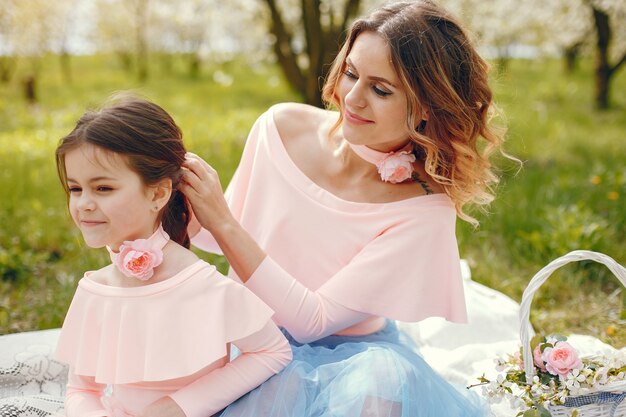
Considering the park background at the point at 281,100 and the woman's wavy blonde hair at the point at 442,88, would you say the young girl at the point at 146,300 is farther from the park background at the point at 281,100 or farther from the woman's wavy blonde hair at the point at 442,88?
the woman's wavy blonde hair at the point at 442,88

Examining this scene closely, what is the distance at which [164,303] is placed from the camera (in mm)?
1990

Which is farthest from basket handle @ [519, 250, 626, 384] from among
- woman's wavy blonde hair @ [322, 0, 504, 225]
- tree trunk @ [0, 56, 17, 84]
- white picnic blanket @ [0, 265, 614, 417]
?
tree trunk @ [0, 56, 17, 84]

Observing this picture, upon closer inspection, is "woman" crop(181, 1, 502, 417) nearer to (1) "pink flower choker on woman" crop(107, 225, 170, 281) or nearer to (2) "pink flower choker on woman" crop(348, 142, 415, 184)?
(2) "pink flower choker on woman" crop(348, 142, 415, 184)

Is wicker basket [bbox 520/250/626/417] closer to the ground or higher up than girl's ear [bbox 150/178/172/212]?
closer to the ground

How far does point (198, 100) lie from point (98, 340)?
8.94m

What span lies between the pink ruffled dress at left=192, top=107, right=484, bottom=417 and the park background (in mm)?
556

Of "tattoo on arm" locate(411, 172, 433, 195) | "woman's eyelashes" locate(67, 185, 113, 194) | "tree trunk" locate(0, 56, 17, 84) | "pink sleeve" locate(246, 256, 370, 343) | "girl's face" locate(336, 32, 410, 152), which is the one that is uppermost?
"girl's face" locate(336, 32, 410, 152)

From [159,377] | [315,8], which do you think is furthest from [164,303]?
[315,8]

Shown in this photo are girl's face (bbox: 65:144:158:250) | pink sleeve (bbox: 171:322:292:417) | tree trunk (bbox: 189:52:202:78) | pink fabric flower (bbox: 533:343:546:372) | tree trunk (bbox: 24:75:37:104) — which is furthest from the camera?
tree trunk (bbox: 189:52:202:78)

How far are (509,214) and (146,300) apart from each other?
133 inches

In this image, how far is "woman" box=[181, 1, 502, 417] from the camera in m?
2.16

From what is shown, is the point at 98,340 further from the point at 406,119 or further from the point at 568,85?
the point at 568,85

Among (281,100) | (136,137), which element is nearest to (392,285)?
(136,137)

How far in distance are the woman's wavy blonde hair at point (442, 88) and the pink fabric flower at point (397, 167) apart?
6 cm
